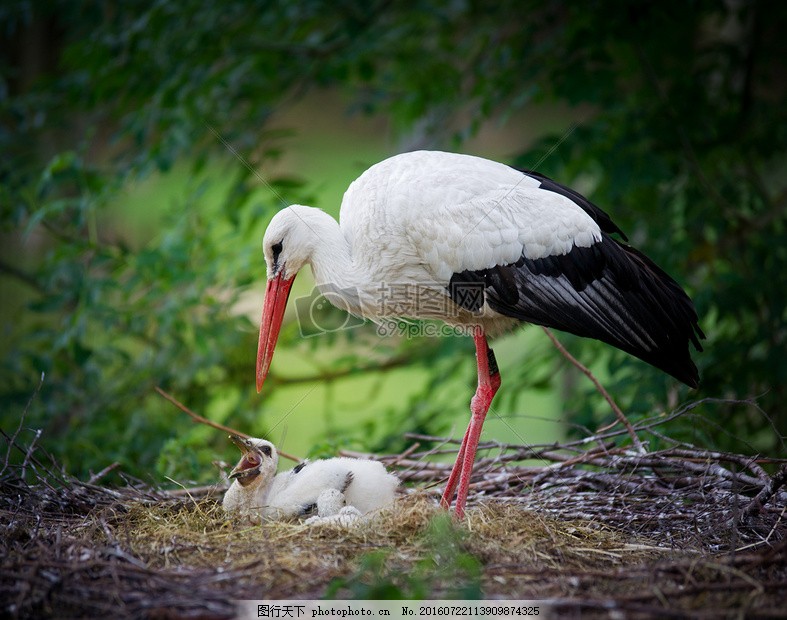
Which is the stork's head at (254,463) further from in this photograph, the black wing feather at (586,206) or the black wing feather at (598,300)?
the black wing feather at (586,206)

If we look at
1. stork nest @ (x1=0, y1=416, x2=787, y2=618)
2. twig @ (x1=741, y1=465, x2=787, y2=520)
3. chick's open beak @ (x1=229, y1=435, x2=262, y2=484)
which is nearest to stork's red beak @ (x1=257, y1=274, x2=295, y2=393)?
chick's open beak @ (x1=229, y1=435, x2=262, y2=484)

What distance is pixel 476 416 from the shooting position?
4.24 meters

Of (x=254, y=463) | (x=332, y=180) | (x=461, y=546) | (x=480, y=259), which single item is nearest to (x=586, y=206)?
(x=480, y=259)

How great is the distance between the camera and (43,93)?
6500 millimetres

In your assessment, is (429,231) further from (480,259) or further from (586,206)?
(586,206)

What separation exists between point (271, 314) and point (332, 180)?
6.71 feet

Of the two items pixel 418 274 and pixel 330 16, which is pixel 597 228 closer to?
pixel 418 274

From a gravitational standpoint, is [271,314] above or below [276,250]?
below

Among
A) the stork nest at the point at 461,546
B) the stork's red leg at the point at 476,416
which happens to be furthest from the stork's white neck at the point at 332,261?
the stork nest at the point at 461,546

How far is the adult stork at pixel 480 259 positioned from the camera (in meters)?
3.74

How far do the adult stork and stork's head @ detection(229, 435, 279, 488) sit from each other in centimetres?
81

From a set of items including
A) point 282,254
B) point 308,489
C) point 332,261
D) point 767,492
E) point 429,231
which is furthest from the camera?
point 282,254

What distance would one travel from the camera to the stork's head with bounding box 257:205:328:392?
4.02 meters

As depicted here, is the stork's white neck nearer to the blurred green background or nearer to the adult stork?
the adult stork
